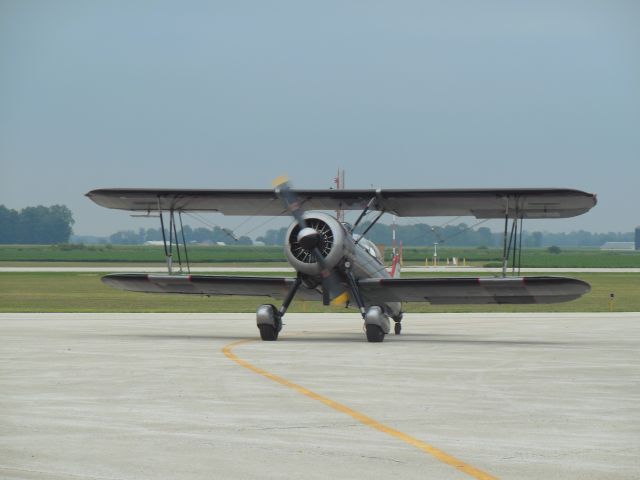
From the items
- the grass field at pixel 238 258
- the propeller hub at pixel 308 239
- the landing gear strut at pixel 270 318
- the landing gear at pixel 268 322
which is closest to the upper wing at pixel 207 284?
the landing gear strut at pixel 270 318

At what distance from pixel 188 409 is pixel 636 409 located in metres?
4.27

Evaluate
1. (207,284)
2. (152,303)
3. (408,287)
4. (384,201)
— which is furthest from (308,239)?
(152,303)

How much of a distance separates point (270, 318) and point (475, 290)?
405 centimetres

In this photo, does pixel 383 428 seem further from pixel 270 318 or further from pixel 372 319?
pixel 270 318

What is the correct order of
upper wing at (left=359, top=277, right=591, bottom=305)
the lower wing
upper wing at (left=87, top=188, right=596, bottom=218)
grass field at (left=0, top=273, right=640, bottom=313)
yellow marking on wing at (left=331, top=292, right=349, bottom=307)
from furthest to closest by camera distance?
1. grass field at (left=0, top=273, right=640, bottom=313)
2. yellow marking on wing at (left=331, top=292, right=349, bottom=307)
3. upper wing at (left=87, top=188, right=596, bottom=218)
4. the lower wing
5. upper wing at (left=359, top=277, right=591, bottom=305)

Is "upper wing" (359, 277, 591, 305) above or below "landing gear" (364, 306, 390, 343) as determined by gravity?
above

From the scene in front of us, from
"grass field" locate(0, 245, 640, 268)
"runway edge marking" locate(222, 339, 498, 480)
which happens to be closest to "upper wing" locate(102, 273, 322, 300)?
"runway edge marking" locate(222, 339, 498, 480)

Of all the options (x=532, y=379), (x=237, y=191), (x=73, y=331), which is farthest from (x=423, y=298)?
(x=532, y=379)

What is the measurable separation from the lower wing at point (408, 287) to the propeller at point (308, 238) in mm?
589

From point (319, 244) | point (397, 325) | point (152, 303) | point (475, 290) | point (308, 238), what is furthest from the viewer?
point (152, 303)

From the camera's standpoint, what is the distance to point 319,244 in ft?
65.7

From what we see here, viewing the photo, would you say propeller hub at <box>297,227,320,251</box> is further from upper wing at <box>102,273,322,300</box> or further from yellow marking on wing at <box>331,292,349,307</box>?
upper wing at <box>102,273,322,300</box>

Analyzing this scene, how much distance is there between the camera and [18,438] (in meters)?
8.38

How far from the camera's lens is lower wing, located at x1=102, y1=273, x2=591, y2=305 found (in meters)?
20.4
